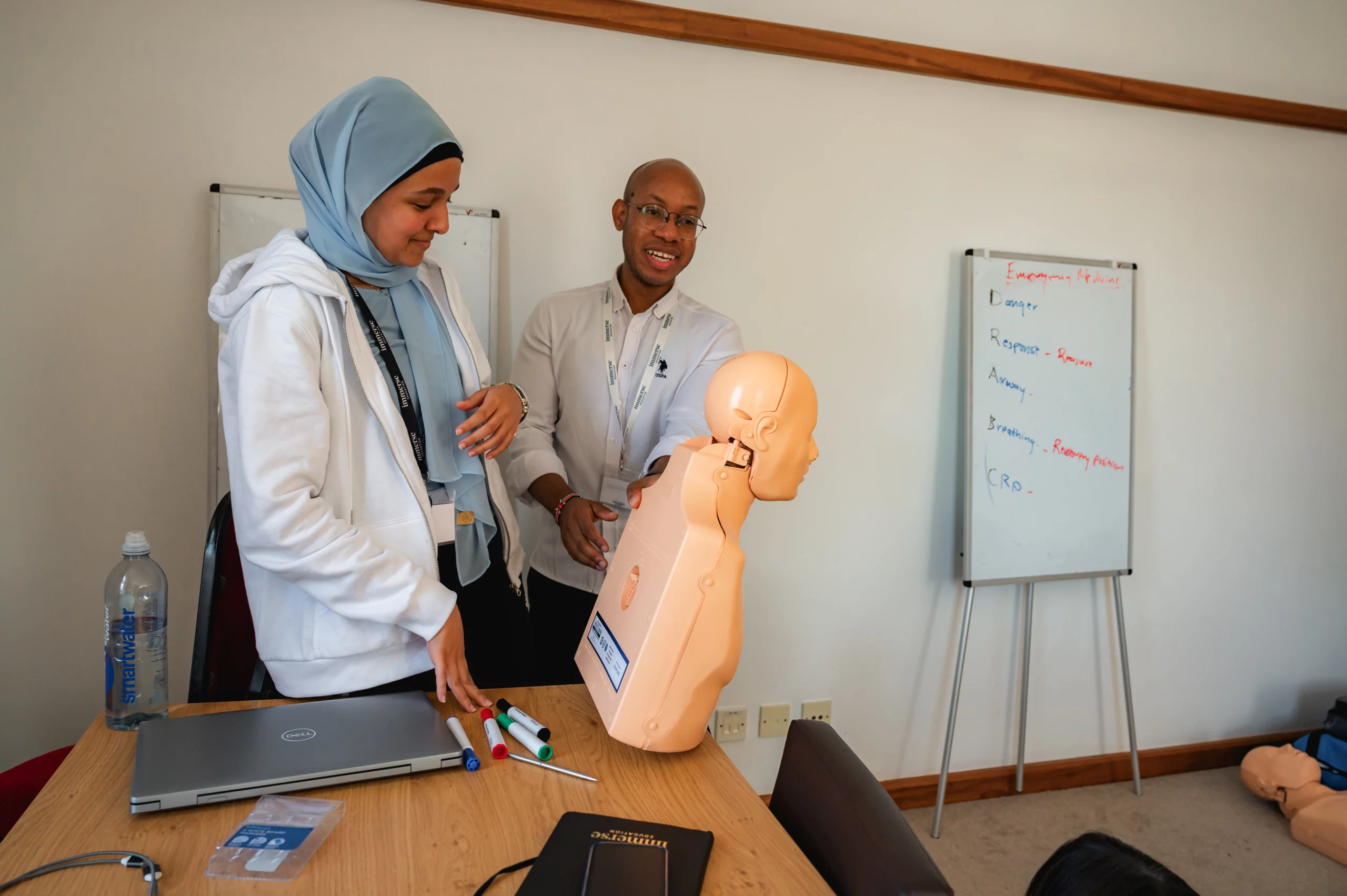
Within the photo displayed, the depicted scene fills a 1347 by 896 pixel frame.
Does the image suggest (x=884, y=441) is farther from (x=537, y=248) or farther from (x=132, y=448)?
(x=132, y=448)

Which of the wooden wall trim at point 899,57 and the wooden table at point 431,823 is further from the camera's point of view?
the wooden wall trim at point 899,57

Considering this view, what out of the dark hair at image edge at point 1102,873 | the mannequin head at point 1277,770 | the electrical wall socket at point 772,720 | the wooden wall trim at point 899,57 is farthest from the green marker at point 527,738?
the mannequin head at point 1277,770

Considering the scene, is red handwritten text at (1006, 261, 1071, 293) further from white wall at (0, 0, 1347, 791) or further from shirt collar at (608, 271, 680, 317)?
shirt collar at (608, 271, 680, 317)

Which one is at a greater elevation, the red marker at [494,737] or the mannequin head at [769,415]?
the mannequin head at [769,415]

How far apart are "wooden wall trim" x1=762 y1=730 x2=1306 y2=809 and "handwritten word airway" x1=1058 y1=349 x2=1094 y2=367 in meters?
1.43

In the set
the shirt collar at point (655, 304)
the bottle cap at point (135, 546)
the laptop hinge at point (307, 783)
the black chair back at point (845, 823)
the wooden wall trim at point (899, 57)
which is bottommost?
the black chair back at point (845, 823)

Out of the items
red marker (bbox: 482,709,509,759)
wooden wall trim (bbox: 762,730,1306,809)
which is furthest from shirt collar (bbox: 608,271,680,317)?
wooden wall trim (bbox: 762,730,1306,809)

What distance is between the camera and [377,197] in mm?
1256

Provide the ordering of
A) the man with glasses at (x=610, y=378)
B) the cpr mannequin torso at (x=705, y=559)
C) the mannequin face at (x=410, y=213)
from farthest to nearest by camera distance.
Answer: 1. the man with glasses at (x=610, y=378)
2. the mannequin face at (x=410, y=213)
3. the cpr mannequin torso at (x=705, y=559)

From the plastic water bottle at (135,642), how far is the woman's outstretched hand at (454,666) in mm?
374

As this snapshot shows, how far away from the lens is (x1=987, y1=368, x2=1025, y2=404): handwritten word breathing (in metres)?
2.64

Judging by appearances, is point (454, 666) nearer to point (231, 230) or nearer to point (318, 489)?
point (318, 489)

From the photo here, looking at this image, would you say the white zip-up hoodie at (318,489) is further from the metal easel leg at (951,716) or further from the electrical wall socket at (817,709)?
the metal easel leg at (951,716)

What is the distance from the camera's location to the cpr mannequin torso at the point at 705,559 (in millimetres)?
1043
